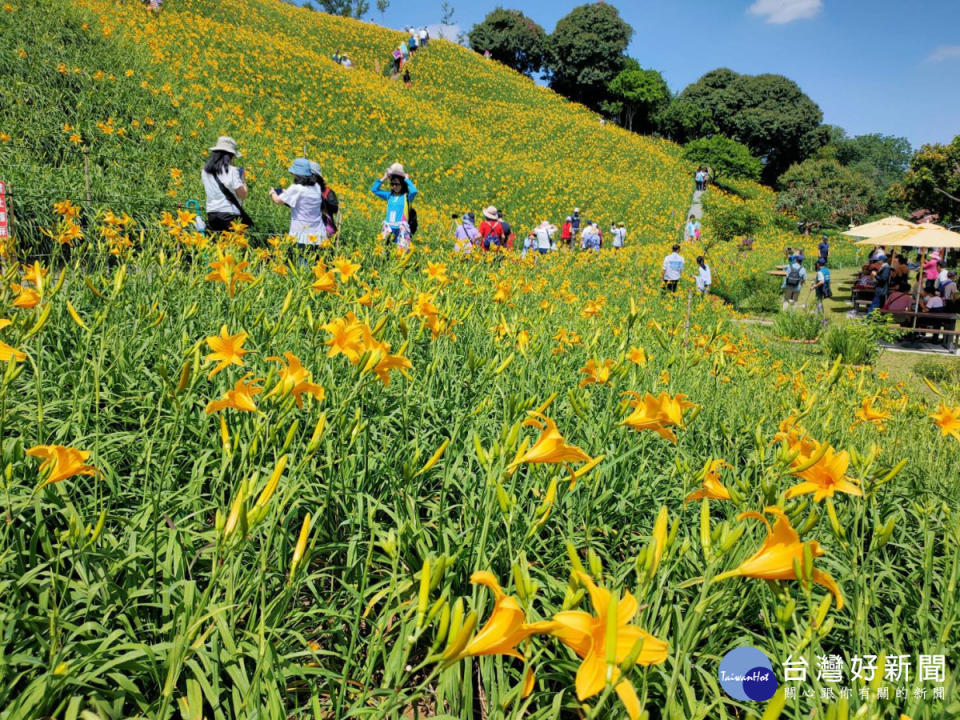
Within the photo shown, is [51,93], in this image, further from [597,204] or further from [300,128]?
[597,204]

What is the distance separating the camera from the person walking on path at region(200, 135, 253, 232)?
421 cm

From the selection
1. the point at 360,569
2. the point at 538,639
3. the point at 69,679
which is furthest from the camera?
the point at 360,569

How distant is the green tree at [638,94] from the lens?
36.4 m

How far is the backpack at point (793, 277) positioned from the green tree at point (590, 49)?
107ft

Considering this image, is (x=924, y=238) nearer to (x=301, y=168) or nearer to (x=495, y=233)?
(x=495, y=233)

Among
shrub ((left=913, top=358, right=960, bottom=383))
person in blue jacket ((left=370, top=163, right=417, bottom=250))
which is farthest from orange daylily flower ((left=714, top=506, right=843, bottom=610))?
shrub ((left=913, top=358, right=960, bottom=383))

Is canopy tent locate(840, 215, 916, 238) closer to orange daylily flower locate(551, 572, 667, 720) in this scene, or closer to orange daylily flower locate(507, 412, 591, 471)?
orange daylily flower locate(507, 412, 591, 471)

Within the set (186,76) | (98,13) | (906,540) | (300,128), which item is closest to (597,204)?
(300,128)

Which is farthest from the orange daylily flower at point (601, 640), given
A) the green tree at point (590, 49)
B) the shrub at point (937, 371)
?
the green tree at point (590, 49)

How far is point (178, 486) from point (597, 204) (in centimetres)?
1694

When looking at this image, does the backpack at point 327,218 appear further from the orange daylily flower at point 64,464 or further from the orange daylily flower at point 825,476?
the orange daylily flower at point 825,476

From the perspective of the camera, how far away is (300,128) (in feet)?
38.1

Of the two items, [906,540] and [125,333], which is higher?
[125,333]

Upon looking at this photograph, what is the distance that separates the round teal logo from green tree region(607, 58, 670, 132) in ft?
135
